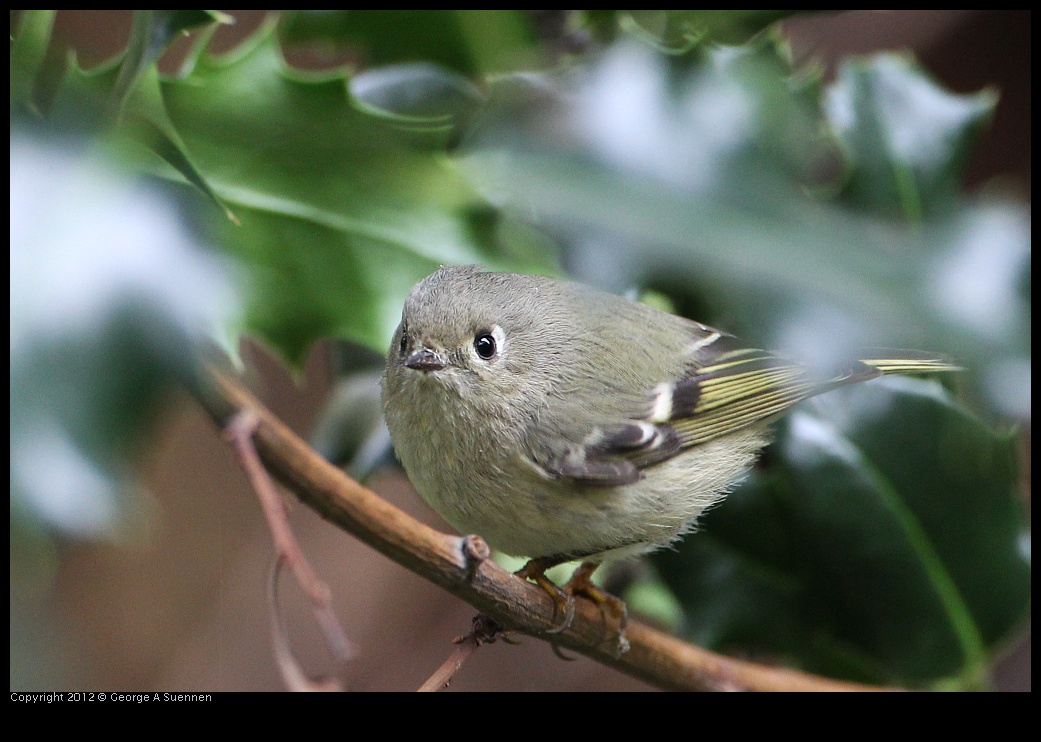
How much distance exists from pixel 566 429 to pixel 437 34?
69 centimetres

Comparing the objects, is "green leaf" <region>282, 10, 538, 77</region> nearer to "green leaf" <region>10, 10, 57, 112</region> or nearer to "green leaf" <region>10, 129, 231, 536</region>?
"green leaf" <region>10, 10, 57, 112</region>

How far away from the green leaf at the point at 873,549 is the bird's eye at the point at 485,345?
1.33ft

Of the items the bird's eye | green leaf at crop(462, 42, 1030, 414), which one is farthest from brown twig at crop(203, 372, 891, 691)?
green leaf at crop(462, 42, 1030, 414)

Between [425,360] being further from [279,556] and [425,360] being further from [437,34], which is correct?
[437,34]

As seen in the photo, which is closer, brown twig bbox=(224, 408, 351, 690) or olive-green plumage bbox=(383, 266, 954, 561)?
brown twig bbox=(224, 408, 351, 690)

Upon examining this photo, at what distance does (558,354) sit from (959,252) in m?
0.43

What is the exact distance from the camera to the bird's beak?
703 mm

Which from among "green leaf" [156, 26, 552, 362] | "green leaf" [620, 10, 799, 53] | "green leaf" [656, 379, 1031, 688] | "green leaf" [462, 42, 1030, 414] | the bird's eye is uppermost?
"green leaf" [620, 10, 799, 53]

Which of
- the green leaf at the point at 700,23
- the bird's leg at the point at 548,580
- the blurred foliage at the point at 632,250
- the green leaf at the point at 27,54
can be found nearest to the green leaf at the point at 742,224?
the blurred foliage at the point at 632,250

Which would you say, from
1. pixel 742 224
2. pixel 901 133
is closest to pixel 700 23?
pixel 901 133

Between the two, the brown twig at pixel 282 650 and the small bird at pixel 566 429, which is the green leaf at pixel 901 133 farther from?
the brown twig at pixel 282 650

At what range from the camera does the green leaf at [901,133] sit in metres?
1.15

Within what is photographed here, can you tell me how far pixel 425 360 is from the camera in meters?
0.71

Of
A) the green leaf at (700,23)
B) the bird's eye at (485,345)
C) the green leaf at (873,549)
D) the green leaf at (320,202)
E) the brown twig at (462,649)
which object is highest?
the green leaf at (700,23)
